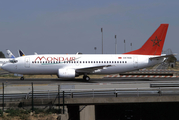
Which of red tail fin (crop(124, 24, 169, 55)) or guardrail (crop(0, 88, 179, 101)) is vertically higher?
red tail fin (crop(124, 24, 169, 55))

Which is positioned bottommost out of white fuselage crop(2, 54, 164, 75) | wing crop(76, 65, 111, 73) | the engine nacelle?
the engine nacelle

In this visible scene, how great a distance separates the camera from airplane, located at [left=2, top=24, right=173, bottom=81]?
104 ft

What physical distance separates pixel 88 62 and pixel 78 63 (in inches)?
53.2

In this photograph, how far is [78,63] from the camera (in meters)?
32.4

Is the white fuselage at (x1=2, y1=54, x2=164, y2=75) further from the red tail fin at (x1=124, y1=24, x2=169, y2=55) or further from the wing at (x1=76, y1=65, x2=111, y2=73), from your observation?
the red tail fin at (x1=124, y1=24, x2=169, y2=55)

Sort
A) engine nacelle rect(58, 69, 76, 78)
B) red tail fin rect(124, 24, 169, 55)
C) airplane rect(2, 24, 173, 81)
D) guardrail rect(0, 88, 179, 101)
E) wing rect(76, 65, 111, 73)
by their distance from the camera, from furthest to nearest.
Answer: red tail fin rect(124, 24, 169, 55) < airplane rect(2, 24, 173, 81) < wing rect(76, 65, 111, 73) < engine nacelle rect(58, 69, 76, 78) < guardrail rect(0, 88, 179, 101)

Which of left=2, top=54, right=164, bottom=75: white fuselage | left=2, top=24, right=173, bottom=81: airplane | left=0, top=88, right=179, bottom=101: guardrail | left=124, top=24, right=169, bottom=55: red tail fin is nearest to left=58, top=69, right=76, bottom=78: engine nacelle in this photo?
left=2, top=24, right=173, bottom=81: airplane

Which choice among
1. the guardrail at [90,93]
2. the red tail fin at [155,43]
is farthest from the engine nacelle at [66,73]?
the guardrail at [90,93]

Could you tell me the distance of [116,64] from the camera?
3297 cm

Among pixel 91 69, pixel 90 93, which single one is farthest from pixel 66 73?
pixel 90 93

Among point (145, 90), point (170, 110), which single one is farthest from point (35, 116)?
point (170, 110)

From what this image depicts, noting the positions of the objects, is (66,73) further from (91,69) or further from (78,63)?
(91,69)

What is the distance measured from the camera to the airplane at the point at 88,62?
31.7 m

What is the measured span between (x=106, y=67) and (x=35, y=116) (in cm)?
1870
